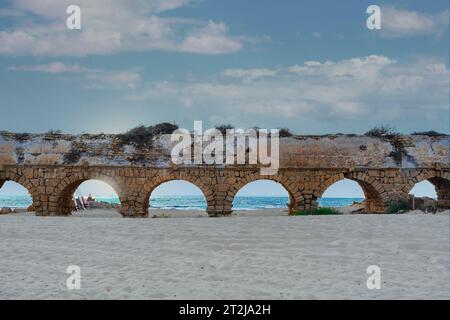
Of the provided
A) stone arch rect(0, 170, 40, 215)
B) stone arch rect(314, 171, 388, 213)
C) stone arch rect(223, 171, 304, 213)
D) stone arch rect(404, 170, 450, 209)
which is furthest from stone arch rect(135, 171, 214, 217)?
stone arch rect(404, 170, 450, 209)

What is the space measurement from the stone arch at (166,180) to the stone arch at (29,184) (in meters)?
3.66

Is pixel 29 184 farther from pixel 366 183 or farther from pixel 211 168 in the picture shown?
pixel 366 183

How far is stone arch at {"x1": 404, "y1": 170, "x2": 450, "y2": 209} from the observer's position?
21281 millimetres

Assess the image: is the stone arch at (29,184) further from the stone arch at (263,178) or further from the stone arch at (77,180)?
the stone arch at (263,178)

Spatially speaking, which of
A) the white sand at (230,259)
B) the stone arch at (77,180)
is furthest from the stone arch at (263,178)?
the white sand at (230,259)

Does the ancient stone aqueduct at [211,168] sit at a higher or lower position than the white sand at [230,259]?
higher

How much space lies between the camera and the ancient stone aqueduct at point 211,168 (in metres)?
20.8

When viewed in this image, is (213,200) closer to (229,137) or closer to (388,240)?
(229,137)

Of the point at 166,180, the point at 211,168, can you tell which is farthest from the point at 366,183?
the point at 166,180

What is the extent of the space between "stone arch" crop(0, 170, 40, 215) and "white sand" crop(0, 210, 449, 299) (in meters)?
8.08

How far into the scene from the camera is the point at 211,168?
2083cm

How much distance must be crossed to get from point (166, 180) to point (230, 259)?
41.1 feet

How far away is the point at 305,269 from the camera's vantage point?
315 inches
